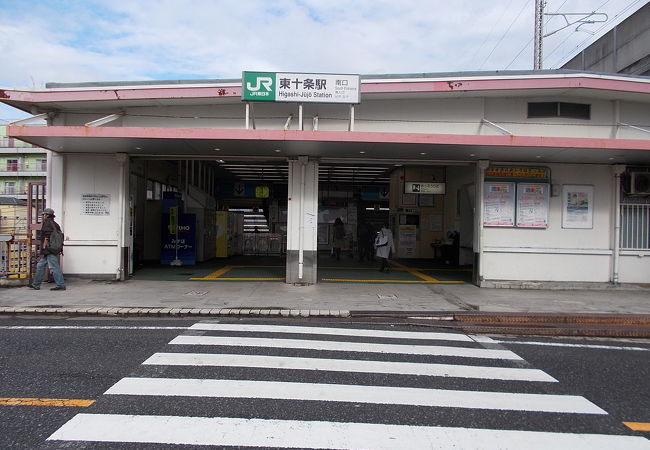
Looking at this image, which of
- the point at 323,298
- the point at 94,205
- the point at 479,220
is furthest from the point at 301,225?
the point at 94,205

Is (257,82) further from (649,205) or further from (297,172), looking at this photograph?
(649,205)

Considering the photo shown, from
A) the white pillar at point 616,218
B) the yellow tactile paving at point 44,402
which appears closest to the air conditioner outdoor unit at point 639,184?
the white pillar at point 616,218

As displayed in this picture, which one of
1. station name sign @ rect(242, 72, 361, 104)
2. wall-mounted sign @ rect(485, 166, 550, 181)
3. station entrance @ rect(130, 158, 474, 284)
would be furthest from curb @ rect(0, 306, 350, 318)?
wall-mounted sign @ rect(485, 166, 550, 181)

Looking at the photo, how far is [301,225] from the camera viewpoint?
444 inches

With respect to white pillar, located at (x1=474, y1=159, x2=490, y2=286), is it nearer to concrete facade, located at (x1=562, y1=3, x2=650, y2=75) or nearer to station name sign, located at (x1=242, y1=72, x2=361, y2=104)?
station name sign, located at (x1=242, y1=72, x2=361, y2=104)

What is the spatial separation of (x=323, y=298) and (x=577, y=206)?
729 centimetres

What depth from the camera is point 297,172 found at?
1134 centimetres

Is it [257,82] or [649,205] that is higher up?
[257,82]

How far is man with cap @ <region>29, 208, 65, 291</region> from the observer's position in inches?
388

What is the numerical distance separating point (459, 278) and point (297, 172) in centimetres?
577

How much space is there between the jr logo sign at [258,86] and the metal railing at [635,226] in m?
9.59

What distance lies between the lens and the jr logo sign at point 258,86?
32.1 ft

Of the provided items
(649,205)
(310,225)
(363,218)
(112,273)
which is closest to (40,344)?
(112,273)

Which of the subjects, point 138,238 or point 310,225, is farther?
point 138,238
